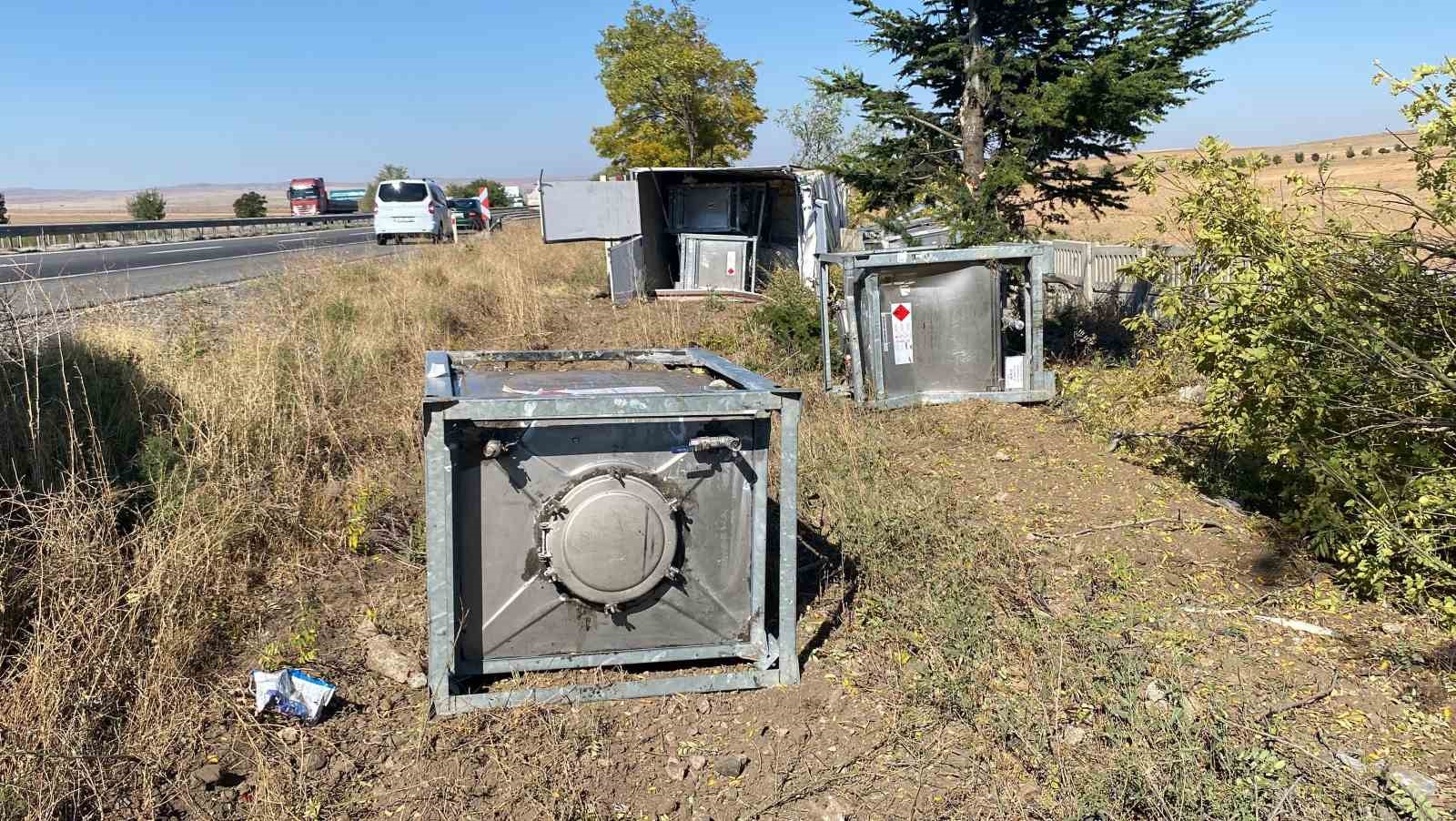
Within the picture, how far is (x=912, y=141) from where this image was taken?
1215cm

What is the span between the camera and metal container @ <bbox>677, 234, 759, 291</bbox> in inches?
657

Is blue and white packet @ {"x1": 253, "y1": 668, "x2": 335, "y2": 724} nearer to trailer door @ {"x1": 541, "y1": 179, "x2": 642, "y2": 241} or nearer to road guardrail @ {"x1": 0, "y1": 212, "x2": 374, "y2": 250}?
trailer door @ {"x1": 541, "y1": 179, "x2": 642, "y2": 241}

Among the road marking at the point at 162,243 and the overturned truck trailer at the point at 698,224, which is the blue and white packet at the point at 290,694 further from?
the road marking at the point at 162,243

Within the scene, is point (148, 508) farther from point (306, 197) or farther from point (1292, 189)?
point (306, 197)

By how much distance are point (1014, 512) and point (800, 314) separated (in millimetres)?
5331

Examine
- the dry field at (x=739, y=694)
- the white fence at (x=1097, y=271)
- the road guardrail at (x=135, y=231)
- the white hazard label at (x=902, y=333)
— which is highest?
the road guardrail at (x=135, y=231)

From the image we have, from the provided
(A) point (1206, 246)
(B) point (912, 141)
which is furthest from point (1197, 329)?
(B) point (912, 141)

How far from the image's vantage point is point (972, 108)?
38.5 ft

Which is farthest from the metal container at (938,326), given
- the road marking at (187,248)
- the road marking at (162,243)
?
the road marking at (187,248)

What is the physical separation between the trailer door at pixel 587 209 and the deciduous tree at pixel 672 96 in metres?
15.9

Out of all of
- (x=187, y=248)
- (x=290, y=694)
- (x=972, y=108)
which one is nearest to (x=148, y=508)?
(x=290, y=694)

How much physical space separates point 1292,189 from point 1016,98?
19.8 feet

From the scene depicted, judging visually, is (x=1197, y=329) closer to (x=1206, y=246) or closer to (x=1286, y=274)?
(x=1206, y=246)

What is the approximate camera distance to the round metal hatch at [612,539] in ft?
12.1
